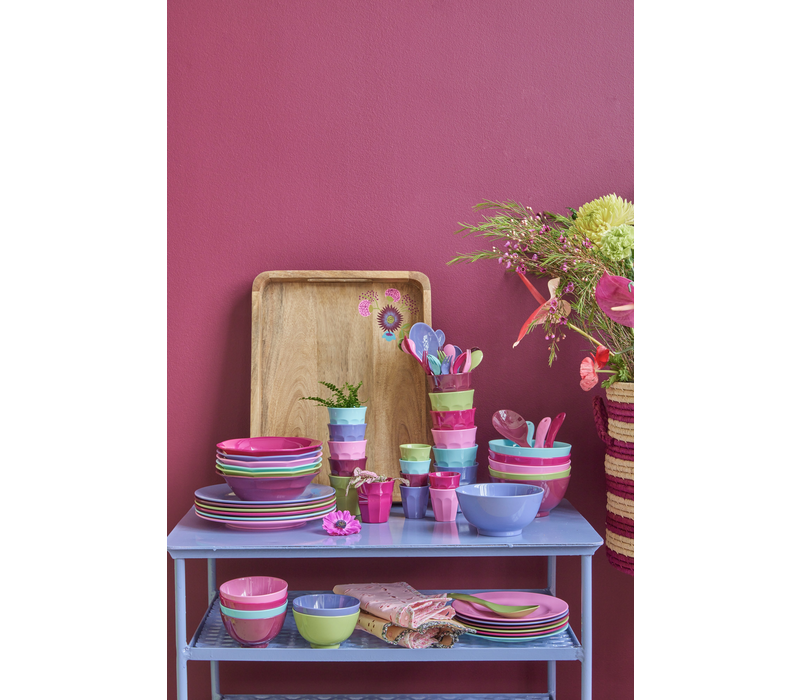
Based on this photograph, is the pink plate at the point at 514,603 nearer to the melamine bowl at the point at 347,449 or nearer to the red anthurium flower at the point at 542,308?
the melamine bowl at the point at 347,449

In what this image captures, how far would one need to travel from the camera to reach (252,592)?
5.02ft

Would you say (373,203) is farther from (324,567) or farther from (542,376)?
(324,567)

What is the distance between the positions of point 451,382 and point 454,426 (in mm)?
108

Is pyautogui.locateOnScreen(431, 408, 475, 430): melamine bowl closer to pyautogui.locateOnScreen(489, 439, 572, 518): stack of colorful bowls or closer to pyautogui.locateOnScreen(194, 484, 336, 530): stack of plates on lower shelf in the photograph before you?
pyautogui.locateOnScreen(489, 439, 572, 518): stack of colorful bowls

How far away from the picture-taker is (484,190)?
1.85 m

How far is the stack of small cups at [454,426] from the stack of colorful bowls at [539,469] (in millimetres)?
70

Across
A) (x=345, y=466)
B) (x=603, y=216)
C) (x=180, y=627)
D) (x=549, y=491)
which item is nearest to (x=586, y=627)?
(x=549, y=491)

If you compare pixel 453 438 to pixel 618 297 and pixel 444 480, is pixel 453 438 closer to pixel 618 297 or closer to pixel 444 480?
pixel 444 480

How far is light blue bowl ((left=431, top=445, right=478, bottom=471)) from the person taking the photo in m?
1.66

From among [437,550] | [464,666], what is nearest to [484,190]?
[437,550]

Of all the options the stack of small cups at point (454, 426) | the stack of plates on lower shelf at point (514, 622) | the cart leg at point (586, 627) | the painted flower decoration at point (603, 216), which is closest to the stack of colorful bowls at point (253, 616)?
the stack of plates on lower shelf at point (514, 622)

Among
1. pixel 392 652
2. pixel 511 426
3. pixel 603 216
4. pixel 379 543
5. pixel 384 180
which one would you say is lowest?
pixel 392 652

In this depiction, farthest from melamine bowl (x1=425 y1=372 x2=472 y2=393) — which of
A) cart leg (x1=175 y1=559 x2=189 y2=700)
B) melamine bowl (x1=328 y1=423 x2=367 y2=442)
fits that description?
cart leg (x1=175 y1=559 x2=189 y2=700)

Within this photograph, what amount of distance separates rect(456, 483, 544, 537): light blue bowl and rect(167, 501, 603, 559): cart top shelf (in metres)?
0.02
